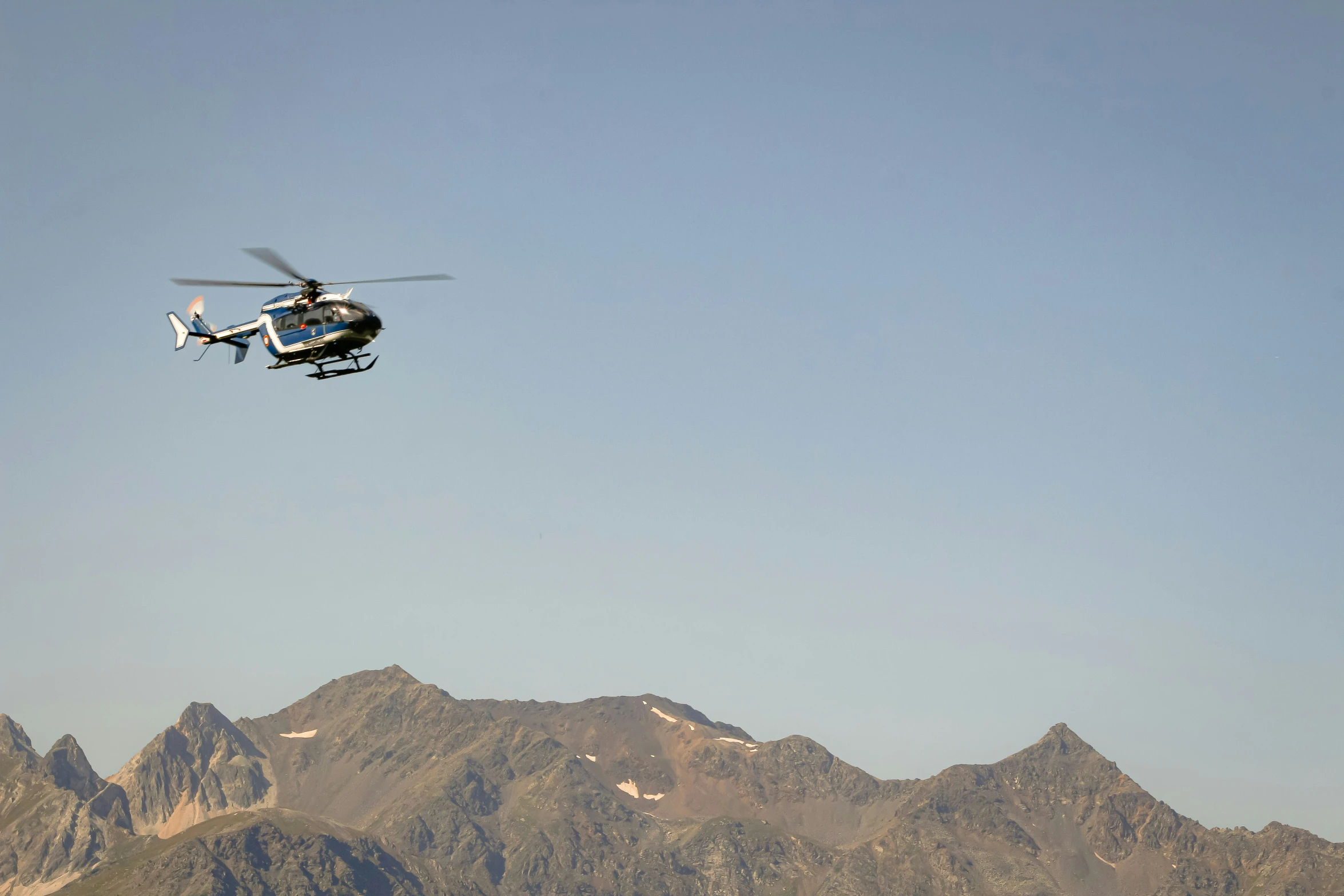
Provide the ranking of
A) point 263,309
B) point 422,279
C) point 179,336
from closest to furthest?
point 422,279 → point 263,309 → point 179,336

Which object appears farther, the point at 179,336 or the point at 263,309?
the point at 179,336

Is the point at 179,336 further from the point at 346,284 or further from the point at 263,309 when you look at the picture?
the point at 346,284

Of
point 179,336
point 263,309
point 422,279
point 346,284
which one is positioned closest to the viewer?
point 422,279

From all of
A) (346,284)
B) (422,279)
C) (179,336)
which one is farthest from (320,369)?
(179,336)

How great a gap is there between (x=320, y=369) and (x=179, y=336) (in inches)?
1259

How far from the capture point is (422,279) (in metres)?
79.8

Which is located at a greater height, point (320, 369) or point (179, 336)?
point (179, 336)

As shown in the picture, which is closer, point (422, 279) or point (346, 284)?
point (422, 279)

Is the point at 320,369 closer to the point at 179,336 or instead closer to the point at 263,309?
the point at 263,309

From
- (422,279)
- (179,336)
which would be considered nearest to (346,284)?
(422,279)

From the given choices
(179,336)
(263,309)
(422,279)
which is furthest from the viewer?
(179,336)

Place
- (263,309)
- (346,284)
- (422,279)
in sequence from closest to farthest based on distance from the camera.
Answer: (422,279) < (346,284) < (263,309)

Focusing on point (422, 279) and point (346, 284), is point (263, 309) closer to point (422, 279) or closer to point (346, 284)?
point (346, 284)

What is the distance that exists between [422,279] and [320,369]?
16.0 m
